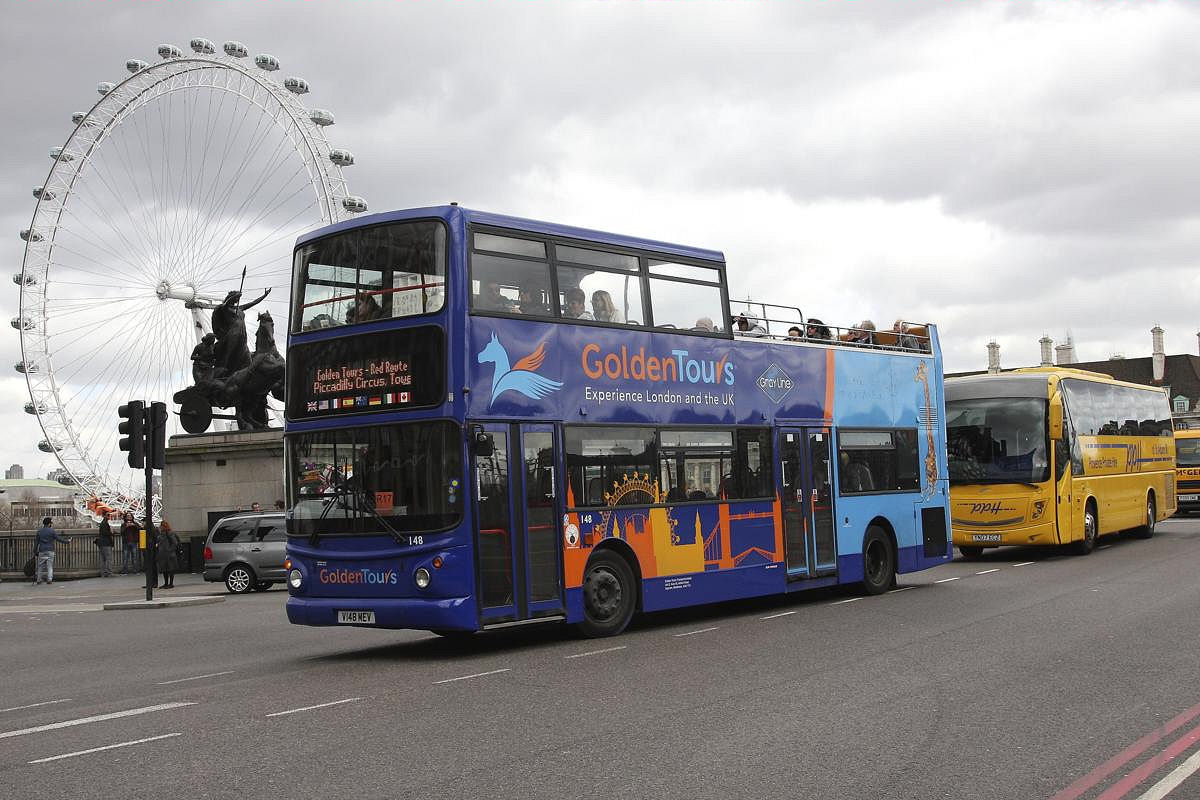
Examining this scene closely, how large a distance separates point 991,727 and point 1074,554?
17.9 m

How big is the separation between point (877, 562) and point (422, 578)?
26.8ft

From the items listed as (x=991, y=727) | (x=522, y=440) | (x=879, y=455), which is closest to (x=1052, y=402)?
(x=879, y=455)

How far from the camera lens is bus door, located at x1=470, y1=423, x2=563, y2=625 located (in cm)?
1177

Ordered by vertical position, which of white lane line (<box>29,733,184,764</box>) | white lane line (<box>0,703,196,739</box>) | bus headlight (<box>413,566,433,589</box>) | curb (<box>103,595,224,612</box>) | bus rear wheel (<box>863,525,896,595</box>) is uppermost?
bus headlight (<box>413,566,433,589</box>)

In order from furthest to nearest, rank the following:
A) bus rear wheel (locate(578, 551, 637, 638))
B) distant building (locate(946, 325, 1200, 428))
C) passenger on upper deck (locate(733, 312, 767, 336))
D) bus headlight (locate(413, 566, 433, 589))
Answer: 1. distant building (locate(946, 325, 1200, 428))
2. passenger on upper deck (locate(733, 312, 767, 336))
3. bus rear wheel (locate(578, 551, 637, 638))
4. bus headlight (locate(413, 566, 433, 589))

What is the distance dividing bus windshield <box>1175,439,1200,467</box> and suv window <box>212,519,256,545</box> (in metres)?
28.8

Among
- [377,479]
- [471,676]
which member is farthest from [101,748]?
[377,479]

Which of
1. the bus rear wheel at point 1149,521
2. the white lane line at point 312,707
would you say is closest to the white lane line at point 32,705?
the white lane line at point 312,707

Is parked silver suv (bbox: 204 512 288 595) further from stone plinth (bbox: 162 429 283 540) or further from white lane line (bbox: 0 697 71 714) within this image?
white lane line (bbox: 0 697 71 714)

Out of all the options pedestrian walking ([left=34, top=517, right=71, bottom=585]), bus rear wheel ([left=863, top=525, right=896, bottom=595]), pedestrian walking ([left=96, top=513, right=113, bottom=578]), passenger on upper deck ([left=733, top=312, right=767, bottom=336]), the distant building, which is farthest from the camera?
the distant building

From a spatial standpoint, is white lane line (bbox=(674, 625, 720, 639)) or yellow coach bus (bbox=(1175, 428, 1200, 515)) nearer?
white lane line (bbox=(674, 625, 720, 639))

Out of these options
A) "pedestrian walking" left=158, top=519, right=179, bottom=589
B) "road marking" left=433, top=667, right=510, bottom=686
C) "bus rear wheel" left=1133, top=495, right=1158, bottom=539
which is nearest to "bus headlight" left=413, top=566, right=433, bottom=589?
"road marking" left=433, top=667, right=510, bottom=686

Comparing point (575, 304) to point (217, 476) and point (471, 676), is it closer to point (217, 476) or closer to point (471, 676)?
point (471, 676)

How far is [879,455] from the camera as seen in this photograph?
1766cm
